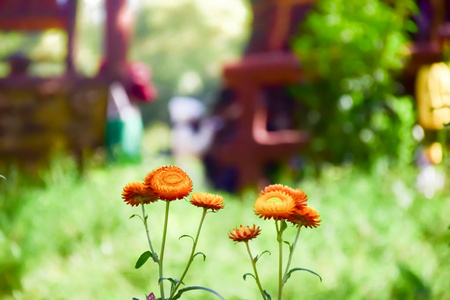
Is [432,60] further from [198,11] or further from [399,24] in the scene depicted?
[198,11]

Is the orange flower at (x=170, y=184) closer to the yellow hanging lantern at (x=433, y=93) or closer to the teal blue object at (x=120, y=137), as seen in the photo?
the yellow hanging lantern at (x=433, y=93)

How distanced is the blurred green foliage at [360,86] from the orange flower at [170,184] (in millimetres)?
3419

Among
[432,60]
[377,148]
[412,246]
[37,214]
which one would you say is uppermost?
[432,60]

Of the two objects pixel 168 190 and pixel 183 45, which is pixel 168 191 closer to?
pixel 168 190

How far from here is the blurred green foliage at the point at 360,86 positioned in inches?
160

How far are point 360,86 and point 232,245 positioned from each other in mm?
1701

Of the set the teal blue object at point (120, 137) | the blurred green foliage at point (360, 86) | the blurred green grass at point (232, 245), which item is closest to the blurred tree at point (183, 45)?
the teal blue object at point (120, 137)

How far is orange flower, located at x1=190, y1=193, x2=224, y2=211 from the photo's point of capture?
31.5 inches

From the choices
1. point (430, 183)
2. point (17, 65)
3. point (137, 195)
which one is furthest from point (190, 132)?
point (137, 195)

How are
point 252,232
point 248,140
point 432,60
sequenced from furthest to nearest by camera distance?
point 248,140 < point 432,60 < point 252,232

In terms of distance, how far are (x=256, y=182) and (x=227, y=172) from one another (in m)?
1.48

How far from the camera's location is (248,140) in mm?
5691

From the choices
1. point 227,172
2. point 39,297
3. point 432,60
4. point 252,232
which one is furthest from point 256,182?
point 252,232

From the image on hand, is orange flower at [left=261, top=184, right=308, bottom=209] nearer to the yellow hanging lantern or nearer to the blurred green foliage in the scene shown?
the blurred green foliage
